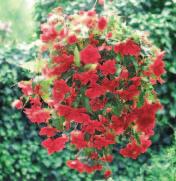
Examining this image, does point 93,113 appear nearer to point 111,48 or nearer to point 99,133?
point 99,133

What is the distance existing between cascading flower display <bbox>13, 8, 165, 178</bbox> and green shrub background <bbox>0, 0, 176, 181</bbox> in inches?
55.7

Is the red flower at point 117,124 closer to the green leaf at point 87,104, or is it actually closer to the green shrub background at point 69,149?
the green leaf at point 87,104

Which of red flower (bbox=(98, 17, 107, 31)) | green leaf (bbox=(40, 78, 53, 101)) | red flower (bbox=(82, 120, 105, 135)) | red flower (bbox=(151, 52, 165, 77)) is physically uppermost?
red flower (bbox=(98, 17, 107, 31))

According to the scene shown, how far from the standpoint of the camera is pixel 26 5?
1756 cm

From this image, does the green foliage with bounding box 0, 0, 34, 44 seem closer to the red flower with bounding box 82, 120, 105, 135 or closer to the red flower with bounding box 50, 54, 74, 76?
the red flower with bounding box 82, 120, 105, 135

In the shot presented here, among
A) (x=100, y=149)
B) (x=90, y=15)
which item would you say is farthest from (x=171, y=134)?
(x=90, y=15)

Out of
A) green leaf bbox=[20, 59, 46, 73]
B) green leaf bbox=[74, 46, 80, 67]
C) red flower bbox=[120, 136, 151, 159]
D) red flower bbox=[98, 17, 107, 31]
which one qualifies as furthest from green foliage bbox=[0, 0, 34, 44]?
green leaf bbox=[74, 46, 80, 67]

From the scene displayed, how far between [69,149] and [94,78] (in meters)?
2.58

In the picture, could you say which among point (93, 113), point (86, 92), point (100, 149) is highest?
point (86, 92)

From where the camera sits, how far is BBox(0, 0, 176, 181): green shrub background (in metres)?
4.82

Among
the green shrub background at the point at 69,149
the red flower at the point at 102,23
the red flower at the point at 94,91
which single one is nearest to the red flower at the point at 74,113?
the red flower at the point at 94,91

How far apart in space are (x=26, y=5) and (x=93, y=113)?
15137 mm

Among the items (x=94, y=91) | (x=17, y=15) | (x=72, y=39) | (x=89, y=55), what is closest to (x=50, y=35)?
(x=72, y=39)

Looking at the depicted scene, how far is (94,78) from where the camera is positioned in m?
2.68
